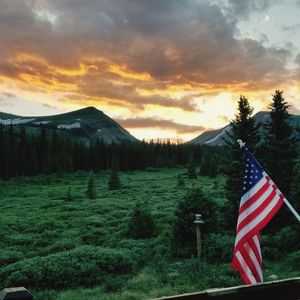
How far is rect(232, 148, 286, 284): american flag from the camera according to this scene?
6.52 meters

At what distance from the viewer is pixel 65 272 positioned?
17.3m

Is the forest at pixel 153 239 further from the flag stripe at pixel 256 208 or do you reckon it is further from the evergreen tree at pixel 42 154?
the evergreen tree at pixel 42 154

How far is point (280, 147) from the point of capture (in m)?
27.8

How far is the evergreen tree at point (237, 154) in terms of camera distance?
87.6 ft

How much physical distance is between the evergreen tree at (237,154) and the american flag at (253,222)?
19.9 metres

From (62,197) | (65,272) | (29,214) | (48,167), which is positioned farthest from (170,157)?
(65,272)

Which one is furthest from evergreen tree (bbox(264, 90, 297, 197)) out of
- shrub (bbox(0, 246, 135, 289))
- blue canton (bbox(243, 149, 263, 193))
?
blue canton (bbox(243, 149, 263, 193))

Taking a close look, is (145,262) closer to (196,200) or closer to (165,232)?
(196,200)

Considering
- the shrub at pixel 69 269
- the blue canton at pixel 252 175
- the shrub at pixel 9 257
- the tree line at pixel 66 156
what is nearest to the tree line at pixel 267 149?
the shrub at pixel 69 269

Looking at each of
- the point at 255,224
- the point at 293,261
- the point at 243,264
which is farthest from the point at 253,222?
the point at 293,261

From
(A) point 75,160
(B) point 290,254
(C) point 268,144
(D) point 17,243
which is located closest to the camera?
(B) point 290,254

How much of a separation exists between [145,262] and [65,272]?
4.30 meters

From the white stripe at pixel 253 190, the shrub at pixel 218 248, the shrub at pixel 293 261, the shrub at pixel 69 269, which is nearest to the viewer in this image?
the white stripe at pixel 253 190

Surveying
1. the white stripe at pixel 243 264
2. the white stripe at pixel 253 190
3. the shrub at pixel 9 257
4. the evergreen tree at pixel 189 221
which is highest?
the white stripe at pixel 253 190
